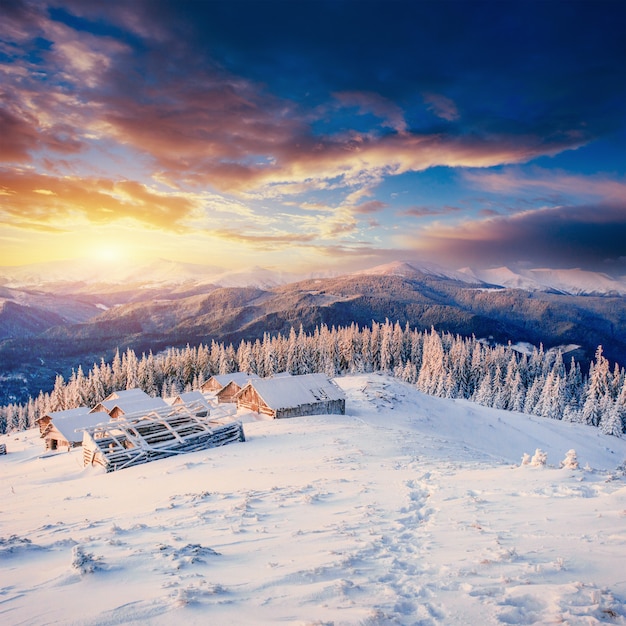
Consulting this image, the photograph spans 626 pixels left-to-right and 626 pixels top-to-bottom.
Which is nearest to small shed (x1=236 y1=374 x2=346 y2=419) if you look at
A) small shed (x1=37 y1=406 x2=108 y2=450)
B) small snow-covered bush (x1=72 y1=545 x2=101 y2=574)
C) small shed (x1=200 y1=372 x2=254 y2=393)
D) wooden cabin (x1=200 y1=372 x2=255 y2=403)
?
wooden cabin (x1=200 y1=372 x2=255 y2=403)

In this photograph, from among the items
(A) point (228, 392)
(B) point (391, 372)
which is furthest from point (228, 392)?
(B) point (391, 372)

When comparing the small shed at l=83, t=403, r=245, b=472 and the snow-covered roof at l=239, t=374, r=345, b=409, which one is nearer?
the small shed at l=83, t=403, r=245, b=472

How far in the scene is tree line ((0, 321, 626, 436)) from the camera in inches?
3172

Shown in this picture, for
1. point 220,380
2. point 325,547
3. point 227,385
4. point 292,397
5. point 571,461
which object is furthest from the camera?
point 220,380

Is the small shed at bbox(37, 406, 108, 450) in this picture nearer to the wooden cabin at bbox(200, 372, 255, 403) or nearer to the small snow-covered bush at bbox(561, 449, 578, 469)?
the wooden cabin at bbox(200, 372, 255, 403)

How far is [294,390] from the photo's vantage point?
45500 mm

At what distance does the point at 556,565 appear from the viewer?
626 centimetres

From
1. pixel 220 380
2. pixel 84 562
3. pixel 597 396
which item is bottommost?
pixel 597 396

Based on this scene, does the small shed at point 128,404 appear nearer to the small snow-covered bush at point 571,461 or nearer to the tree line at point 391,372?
the tree line at point 391,372

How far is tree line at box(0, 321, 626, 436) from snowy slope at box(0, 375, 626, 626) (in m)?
73.0

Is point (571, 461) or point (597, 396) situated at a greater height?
point (571, 461)

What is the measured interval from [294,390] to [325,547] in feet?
125

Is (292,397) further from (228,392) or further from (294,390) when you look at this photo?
(228,392)

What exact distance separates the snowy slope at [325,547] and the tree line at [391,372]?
2874 inches
